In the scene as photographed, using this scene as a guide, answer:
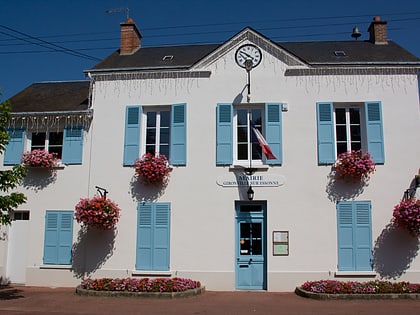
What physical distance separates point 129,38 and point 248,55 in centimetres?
463

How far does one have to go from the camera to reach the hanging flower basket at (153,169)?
12031mm

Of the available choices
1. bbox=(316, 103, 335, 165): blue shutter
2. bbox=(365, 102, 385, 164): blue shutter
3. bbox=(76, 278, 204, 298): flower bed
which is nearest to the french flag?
bbox=(316, 103, 335, 165): blue shutter

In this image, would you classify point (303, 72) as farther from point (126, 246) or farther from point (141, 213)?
point (126, 246)

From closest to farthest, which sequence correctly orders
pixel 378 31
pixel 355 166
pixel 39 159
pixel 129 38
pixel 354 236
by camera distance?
pixel 355 166 → pixel 354 236 → pixel 39 159 → pixel 378 31 → pixel 129 38

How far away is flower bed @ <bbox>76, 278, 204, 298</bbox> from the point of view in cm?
1067

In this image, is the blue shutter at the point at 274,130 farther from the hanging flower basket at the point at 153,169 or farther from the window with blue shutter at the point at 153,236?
the window with blue shutter at the point at 153,236

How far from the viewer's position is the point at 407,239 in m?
11.6

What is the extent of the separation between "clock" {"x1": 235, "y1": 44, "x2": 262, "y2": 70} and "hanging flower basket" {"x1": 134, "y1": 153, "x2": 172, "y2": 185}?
356 cm

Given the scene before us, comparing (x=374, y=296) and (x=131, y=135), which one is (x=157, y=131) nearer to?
(x=131, y=135)

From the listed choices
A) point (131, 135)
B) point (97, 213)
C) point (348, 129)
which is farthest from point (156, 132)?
point (348, 129)

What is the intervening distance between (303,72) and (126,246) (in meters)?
7.01

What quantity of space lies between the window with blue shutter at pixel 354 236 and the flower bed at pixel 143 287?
387 cm

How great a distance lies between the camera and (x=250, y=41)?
12891mm

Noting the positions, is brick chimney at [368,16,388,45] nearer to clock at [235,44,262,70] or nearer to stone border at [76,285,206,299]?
clock at [235,44,262,70]
